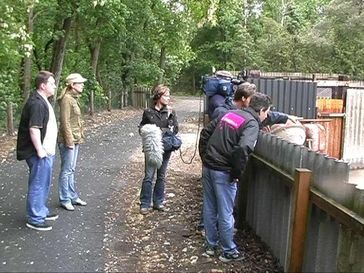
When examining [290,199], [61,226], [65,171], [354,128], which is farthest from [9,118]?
[290,199]

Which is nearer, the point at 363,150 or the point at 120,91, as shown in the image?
the point at 363,150

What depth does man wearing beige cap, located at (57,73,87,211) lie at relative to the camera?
256 inches

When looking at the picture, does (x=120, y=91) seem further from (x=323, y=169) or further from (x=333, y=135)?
(x=323, y=169)

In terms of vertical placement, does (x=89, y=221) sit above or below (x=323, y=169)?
below

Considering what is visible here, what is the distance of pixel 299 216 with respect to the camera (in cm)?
431

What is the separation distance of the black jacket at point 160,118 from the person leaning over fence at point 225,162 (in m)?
1.48

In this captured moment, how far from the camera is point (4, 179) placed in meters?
8.56

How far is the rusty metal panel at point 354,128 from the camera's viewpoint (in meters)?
10.5

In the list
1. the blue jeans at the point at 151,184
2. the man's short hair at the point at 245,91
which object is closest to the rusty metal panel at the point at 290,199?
the man's short hair at the point at 245,91

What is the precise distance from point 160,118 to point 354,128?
17.9 ft

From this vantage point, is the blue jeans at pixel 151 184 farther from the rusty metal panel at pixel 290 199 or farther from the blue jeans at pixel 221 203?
the blue jeans at pixel 221 203

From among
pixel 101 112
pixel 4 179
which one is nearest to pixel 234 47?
pixel 101 112

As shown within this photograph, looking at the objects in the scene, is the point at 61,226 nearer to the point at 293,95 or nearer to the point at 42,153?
the point at 42,153

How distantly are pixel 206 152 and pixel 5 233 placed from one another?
2489mm
